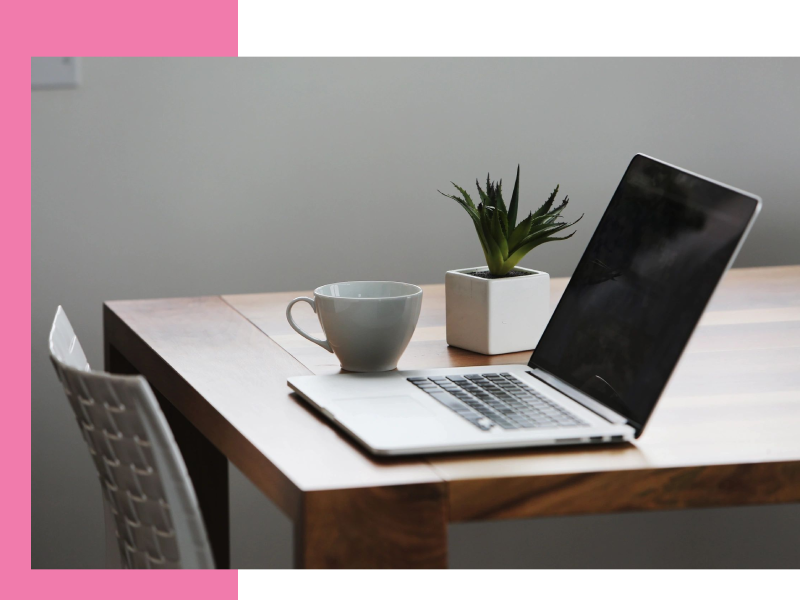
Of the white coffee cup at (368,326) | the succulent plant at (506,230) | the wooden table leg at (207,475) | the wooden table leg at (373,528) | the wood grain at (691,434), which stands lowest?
the wooden table leg at (207,475)

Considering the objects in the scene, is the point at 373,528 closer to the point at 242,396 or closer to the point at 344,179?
the point at 242,396

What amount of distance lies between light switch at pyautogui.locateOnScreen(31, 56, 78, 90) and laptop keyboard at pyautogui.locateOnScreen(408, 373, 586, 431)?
50.5 inches

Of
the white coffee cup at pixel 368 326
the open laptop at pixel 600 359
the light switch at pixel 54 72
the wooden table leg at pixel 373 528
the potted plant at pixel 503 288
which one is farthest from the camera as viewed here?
the light switch at pixel 54 72

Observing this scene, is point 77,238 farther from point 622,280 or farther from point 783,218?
point 783,218

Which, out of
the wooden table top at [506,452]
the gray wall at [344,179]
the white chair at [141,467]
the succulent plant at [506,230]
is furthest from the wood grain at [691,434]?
the gray wall at [344,179]

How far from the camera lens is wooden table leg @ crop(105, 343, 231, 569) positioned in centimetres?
153

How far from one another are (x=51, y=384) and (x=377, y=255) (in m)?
0.75

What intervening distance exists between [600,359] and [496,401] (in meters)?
0.11

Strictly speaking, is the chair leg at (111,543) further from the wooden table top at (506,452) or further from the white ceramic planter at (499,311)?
the white ceramic planter at (499,311)

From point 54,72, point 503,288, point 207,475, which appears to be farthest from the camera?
point 54,72

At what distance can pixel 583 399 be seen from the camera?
3.15 feet

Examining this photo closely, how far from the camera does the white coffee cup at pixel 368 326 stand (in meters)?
1.08

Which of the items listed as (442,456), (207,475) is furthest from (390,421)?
(207,475)

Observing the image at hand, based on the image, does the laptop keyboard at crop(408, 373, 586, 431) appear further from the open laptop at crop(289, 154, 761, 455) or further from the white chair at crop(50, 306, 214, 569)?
the white chair at crop(50, 306, 214, 569)
